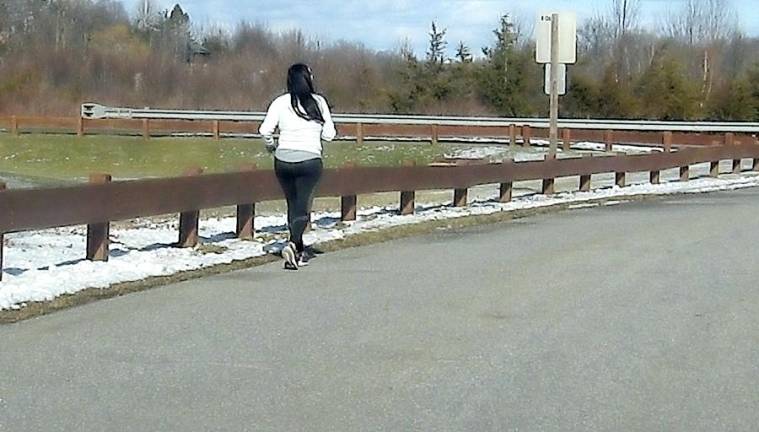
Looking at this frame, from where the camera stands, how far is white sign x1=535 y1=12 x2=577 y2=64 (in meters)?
26.5

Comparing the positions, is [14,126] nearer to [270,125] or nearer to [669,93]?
[669,93]

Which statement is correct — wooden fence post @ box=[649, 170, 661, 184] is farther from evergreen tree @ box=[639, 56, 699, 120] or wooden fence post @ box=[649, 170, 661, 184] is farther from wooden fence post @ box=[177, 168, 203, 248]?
evergreen tree @ box=[639, 56, 699, 120]

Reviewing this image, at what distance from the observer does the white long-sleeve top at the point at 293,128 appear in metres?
11.7

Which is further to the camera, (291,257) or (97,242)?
(291,257)

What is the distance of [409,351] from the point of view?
7.95 meters

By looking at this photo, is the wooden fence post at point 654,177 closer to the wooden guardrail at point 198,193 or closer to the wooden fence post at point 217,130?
the wooden guardrail at point 198,193

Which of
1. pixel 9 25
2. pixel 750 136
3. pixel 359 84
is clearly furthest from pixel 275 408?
pixel 9 25

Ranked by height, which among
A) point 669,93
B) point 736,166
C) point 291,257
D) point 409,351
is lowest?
point 409,351

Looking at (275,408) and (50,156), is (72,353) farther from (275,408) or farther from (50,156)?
(50,156)

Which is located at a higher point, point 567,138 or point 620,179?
point 567,138

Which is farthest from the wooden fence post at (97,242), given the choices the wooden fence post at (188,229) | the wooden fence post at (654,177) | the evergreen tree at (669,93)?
the evergreen tree at (669,93)

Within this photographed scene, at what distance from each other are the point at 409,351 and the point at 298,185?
4.18 meters

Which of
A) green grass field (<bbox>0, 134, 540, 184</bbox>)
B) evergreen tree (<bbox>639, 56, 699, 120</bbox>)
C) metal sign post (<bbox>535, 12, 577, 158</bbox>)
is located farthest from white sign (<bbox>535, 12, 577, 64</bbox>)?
evergreen tree (<bbox>639, 56, 699, 120</bbox>)

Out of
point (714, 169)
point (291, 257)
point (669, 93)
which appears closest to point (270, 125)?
point (291, 257)
